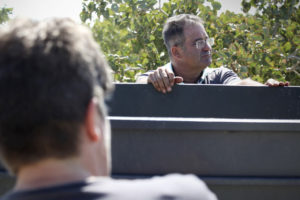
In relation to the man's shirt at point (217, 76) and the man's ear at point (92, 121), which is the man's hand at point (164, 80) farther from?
the man's ear at point (92, 121)

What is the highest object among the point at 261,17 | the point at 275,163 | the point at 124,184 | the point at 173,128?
the point at 261,17

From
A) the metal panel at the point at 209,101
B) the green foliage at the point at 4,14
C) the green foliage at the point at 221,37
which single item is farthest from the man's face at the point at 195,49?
the green foliage at the point at 4,14

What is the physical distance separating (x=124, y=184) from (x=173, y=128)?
1.18 m

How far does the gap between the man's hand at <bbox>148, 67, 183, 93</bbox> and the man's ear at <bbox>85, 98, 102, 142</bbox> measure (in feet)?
6.09

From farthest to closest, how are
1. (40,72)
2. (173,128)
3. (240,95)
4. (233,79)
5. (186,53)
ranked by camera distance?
(186,53) < (233,79) < (240,95) < (173,128) < (40,72)

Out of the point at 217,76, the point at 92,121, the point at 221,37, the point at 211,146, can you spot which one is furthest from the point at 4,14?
the point at 92,121

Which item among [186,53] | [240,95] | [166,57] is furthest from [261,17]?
[240,95]

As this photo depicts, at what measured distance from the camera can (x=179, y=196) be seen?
0.76 m

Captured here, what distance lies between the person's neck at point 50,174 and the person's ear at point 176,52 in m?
2.90

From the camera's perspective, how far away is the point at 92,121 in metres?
0.75

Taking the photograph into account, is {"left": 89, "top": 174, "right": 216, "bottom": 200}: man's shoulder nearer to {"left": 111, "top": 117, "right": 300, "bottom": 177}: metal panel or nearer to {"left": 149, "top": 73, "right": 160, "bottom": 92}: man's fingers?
{"left": 111, "top": 117, "right": 300, "bottom": 177}: metal panel

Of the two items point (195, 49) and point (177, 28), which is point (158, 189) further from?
point (177, 28)

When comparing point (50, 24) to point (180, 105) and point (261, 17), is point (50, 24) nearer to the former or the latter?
point (180, 105)

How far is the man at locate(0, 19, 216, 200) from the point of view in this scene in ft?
2.29
